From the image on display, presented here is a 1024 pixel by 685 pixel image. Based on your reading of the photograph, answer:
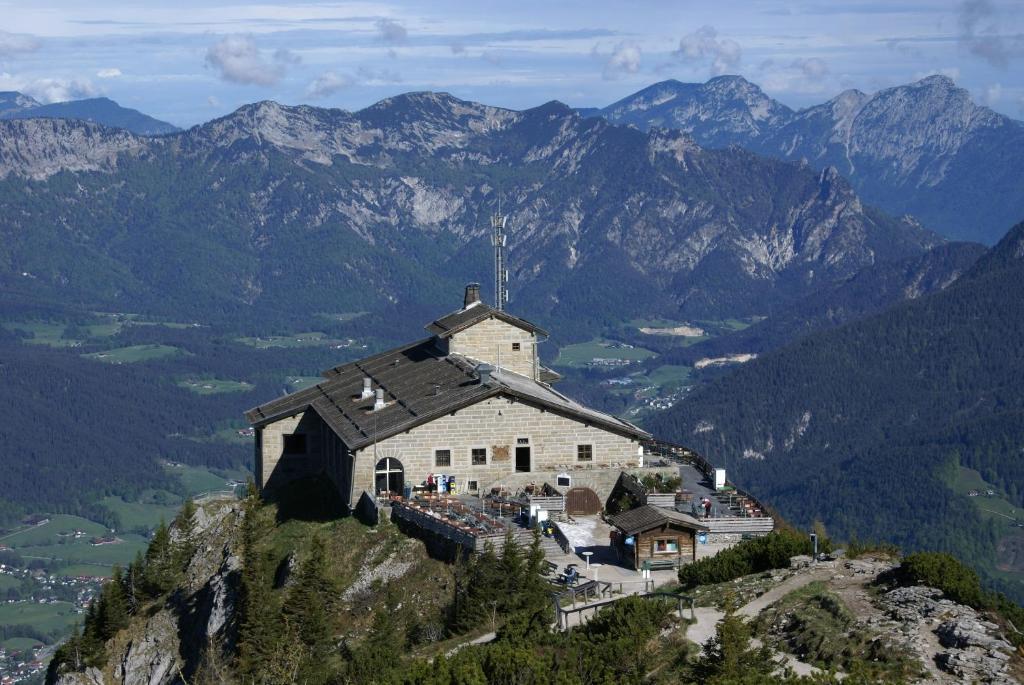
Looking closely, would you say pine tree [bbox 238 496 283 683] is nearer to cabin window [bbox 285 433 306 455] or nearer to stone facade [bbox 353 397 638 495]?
stone facade [bbox 353 397 638 495]

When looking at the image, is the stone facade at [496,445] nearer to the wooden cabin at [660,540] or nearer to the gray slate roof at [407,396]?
the gray slate roof at [407,396]

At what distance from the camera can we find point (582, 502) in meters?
76.6

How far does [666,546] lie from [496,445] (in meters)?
14.3

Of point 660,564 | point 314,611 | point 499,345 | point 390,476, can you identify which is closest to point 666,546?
point 660,564

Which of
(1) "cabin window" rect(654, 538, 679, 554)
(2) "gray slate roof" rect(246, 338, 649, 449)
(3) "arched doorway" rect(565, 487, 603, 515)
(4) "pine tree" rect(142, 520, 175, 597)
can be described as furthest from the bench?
(4) "pine tree" rect(142, 520, 175, 597)

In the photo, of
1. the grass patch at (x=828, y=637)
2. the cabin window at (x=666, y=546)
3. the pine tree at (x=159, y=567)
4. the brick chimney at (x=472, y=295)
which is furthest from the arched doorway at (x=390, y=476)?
the brick chimney at (x=472, y=295)

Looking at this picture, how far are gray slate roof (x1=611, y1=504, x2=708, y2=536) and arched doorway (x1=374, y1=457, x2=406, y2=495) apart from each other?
11.8 metres

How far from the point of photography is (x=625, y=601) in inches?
2057

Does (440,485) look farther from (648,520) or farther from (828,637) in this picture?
(828,637)

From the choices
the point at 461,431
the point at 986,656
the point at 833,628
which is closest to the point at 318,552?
the point at 461,431

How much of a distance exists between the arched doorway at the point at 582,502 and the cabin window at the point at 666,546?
11.2 metres

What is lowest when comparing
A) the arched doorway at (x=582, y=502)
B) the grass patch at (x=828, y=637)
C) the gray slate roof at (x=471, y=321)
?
the grass patch at (x=828, y=637)

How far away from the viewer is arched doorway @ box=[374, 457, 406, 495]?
251 ft

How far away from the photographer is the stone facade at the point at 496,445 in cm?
7669
